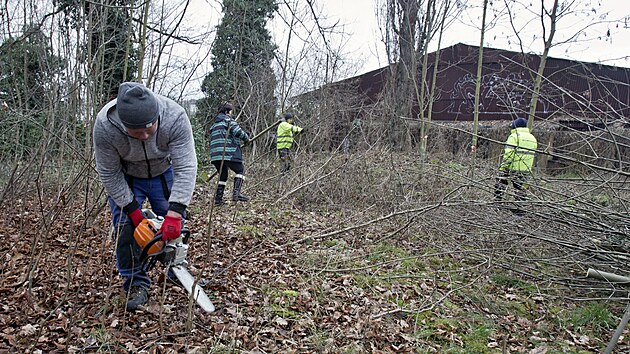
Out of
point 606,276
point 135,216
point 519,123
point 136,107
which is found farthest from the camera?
point 519,123

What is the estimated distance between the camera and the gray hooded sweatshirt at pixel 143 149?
2777 millimetres

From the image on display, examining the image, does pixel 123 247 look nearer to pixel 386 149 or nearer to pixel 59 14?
pixel 59 14

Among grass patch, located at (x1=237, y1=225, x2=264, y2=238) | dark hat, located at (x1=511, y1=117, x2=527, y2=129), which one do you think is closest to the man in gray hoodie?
grass patch, located at (x1=237, y1=225, x2=264, y2=238)

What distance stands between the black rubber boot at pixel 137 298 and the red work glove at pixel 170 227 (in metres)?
0.59

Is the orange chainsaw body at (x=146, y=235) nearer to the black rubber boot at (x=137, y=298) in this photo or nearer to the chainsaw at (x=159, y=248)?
the chainsaw at (x=159, y=248)

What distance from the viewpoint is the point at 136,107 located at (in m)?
2.55

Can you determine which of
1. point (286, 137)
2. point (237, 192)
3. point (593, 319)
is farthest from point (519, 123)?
point (237, 192)

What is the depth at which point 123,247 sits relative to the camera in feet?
9.82

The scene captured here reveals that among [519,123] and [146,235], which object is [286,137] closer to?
[519,123]

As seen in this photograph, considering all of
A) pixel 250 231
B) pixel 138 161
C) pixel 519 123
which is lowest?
pixel 250 231

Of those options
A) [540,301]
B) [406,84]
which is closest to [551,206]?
[540,301]

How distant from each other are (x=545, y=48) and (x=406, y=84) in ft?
14.8

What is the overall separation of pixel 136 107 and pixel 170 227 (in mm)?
734

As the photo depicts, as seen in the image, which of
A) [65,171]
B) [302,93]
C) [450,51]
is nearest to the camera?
[65,171]
